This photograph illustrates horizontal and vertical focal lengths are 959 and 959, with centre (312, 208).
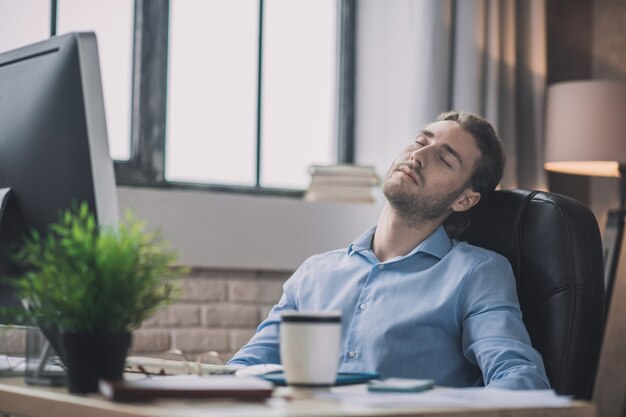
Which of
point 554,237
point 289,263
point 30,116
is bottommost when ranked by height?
point 289,263

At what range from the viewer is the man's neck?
2.00 metres

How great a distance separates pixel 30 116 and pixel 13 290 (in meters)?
0.25

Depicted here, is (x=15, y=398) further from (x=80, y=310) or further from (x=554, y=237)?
(x=554, y=237)

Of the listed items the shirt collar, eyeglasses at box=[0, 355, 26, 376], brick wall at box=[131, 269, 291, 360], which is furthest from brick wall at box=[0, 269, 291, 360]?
eyeglasses at box=[0, 355, 26, 376]

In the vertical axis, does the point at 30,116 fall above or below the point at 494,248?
above

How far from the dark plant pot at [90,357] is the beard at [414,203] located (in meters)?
1.05

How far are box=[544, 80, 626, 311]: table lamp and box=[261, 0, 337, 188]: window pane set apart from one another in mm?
776

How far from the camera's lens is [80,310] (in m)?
1.01

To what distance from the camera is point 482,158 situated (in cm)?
210

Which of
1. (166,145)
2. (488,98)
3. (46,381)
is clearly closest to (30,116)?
(46,381)

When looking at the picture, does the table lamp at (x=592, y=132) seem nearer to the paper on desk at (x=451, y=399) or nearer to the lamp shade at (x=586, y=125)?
the lamp shade at (x=586, y=125)

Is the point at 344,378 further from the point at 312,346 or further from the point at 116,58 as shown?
the point at 116,58

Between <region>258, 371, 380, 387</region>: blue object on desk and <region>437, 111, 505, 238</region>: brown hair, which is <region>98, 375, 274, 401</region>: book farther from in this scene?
<region>437, 111, 505, 238</region>: brown hair

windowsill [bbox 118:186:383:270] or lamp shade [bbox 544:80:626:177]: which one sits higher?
lamp shade [bbox 544:80:626:177]
